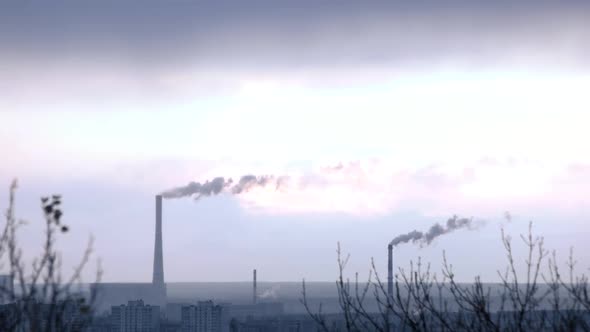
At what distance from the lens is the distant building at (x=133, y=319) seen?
3848 inches

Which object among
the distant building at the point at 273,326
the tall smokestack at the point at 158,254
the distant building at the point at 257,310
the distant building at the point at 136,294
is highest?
the tall smokestack at the point at 158,254

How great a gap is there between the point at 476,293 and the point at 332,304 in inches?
5881

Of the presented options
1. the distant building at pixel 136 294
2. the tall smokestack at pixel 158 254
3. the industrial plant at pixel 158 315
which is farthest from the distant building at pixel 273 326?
the distant building at pixel 136 294

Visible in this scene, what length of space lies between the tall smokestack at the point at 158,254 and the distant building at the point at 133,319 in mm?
9485

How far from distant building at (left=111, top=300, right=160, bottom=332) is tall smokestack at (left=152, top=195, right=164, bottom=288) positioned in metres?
9.48

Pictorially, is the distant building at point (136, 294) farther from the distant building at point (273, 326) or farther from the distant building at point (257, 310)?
the distant building at point (273, 326)

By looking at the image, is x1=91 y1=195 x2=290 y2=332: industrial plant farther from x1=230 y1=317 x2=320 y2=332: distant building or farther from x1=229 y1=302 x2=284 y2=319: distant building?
x1=229 y1=302 x2=284 y2=319: distant building

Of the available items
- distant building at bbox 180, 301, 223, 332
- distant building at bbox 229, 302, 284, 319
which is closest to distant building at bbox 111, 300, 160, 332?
distant building at bbox 180, 301, 223, 332

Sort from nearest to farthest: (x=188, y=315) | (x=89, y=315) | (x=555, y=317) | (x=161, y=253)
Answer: (x=89, y=315)
(x=555, y=317)
(x=188, y=315)
(x=161, y=253)

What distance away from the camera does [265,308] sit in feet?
436

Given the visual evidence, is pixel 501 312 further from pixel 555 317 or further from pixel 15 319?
pixel 15 319

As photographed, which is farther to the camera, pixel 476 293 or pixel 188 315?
pixel 188 315

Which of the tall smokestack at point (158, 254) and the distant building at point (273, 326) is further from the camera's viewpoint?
→ the tall smokestack at point (158, 254)

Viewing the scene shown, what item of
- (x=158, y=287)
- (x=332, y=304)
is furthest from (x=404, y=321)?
(x=332, y=304)
